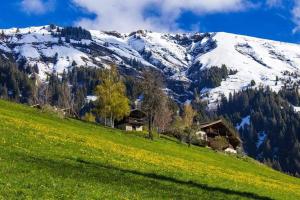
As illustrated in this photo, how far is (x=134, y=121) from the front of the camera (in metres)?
190

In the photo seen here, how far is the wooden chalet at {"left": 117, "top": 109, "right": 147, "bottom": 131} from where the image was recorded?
622ft

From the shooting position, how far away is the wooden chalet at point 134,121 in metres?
190

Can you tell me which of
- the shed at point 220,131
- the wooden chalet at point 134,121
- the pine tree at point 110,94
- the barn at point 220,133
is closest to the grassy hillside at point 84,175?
the pine tree at point 110,94

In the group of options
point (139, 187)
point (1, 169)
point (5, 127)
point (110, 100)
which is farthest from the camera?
point (110, 100)

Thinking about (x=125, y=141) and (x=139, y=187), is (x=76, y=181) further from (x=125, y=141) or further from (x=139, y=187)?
(x=125, y=141)

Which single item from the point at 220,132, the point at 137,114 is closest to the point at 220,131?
the point at 220,132

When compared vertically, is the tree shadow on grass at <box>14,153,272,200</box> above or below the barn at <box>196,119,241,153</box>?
below

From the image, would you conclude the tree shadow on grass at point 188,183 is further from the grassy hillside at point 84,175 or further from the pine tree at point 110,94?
the pine tree at point 110,94

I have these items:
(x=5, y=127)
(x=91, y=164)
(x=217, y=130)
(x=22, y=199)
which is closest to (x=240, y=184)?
(x=91, y=164)

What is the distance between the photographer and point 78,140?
58.8m

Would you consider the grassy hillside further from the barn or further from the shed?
the shed

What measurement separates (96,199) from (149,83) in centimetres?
8763

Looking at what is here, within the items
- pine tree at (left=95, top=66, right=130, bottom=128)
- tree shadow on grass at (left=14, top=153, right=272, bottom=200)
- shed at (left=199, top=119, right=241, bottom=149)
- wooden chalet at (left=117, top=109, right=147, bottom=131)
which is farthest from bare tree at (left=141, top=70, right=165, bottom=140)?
wooden chalet at (left=117, top=109, right=147, bottom=131)

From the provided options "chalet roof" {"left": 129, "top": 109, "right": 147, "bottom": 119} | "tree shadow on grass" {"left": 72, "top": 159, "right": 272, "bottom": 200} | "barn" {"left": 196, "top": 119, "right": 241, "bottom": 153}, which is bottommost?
"tree shadow on grass" {"left": 72, "top": 159, "right": 272, "bottom": 200}
